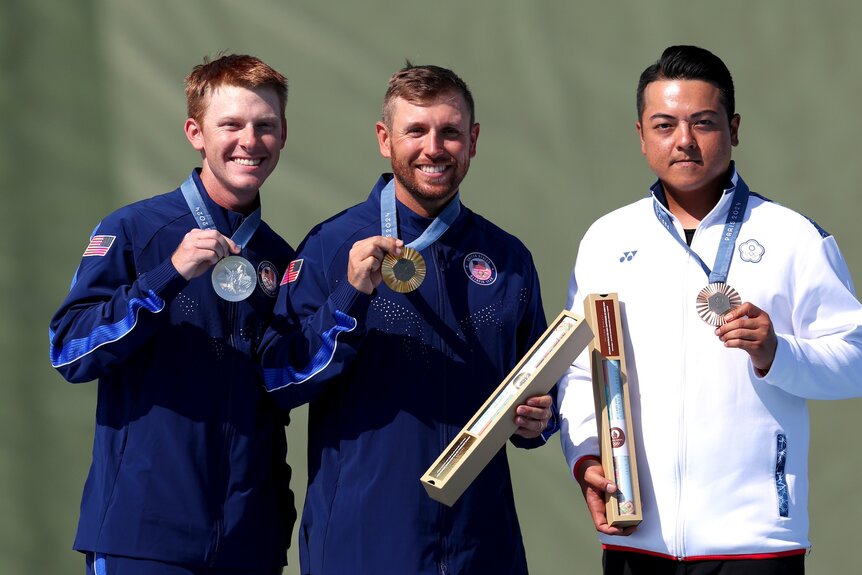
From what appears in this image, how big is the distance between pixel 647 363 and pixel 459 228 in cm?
62

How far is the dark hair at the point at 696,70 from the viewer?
10.7 feet

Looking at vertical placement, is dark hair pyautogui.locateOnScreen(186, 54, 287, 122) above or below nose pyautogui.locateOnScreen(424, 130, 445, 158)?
above

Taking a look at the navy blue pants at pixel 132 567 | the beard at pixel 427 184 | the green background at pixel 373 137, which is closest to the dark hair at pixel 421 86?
the beard at pixel 427 184

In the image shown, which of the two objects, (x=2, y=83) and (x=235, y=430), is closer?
(x=235, y=430)

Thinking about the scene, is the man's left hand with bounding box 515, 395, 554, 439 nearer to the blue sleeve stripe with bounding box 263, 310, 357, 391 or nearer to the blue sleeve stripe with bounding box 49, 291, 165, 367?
the blue sleeve stripe with bounding box 263, 310, 357, 391

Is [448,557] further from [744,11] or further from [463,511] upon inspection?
[744,11]

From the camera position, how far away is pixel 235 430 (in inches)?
130

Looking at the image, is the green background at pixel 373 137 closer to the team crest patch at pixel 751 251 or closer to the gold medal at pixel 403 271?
the team crest patch at pixel 751 251

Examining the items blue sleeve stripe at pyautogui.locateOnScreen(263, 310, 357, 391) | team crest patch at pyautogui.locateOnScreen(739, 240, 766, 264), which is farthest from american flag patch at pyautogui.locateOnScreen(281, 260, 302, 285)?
team crest patch at pyautogui.locateOnScreen(739, 240, 766, 264)

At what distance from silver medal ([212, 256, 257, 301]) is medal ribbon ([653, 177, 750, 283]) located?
1.03 meters

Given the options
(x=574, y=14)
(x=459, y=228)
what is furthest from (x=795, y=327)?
(x=574, y=14)

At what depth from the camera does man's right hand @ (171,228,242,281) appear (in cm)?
309

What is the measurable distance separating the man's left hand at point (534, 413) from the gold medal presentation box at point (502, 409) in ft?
0.04

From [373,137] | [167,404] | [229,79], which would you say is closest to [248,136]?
[229,79]
